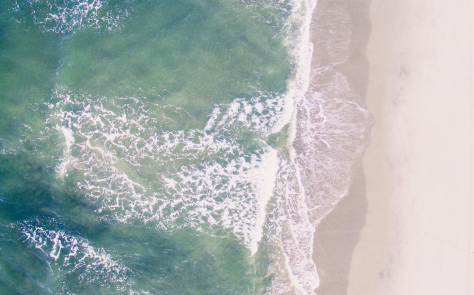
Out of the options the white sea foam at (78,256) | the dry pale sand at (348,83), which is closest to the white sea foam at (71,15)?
the dry pale sand at (348,83)

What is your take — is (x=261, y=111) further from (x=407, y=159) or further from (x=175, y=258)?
(x=175, y=258)

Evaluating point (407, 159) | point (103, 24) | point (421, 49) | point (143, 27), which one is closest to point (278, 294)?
point (407, 159)

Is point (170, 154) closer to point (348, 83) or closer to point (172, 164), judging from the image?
point (172, 164)

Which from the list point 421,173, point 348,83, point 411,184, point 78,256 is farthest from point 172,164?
point 421,173

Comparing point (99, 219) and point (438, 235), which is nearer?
point (438, 235)

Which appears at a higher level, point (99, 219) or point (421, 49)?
point (421, 49)

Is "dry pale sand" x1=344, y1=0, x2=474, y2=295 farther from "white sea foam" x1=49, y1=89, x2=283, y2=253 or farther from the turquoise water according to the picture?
"white sea foam" x1=49, y1=89, x2=283, y2=253

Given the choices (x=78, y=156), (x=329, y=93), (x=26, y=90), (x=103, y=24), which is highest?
(x=103, y=24)

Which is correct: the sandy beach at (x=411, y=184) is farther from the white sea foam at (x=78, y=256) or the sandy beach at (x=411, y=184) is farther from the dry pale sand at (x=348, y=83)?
the white sea foam at (x=78, y=256)
